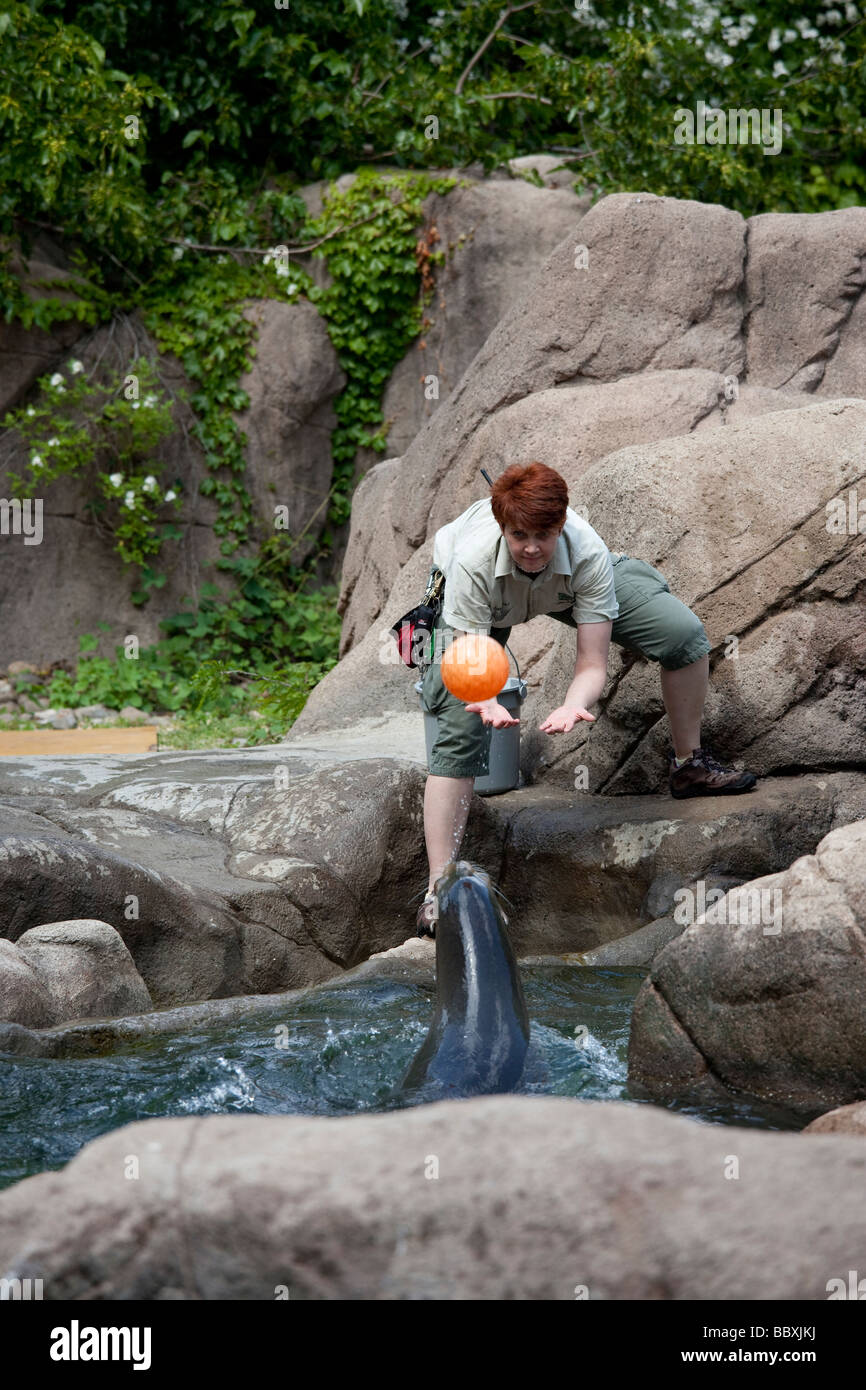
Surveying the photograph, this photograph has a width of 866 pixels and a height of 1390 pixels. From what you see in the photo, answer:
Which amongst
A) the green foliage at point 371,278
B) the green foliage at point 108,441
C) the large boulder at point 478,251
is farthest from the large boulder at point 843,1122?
the green foliage at point 371,278

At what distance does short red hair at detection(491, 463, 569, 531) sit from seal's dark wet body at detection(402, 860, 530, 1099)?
46.1 inches

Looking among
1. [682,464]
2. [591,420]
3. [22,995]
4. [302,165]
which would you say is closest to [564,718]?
[22,995]

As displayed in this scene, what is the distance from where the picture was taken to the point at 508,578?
462 centimetres

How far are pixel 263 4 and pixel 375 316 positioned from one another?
285cm

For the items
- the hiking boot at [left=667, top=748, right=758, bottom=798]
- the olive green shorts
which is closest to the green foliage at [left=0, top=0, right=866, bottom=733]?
the hiking boot at [left=667, top=748, right=758, bottom=798]

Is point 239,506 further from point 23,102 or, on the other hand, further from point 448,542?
point 448,542

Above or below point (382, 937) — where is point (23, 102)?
above

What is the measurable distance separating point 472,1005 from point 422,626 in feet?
6.06

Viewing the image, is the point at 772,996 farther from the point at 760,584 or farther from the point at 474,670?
the point at 760,584

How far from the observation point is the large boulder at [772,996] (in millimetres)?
3197

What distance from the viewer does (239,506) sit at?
11469 mm

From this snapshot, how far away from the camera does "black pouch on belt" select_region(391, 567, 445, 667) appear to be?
191 inches

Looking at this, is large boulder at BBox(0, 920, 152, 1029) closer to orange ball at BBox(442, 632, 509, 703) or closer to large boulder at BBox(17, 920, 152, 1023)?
large boulder at BBox(17, 920, 152, 1023)

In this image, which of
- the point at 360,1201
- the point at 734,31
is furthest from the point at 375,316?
the point at 360,1201
